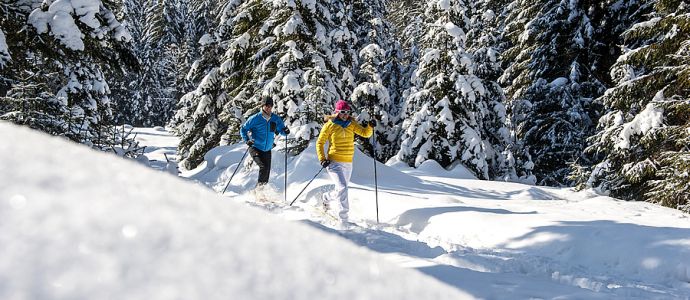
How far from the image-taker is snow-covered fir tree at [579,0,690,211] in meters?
10.2

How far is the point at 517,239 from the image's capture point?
6949mm

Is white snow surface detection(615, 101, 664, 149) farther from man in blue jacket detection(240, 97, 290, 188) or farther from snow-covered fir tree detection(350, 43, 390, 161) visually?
snow-covered fir tree detection(350, 43, 390, 161)

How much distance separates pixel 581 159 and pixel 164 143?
3317 cm

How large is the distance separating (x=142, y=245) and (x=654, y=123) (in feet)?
39.6

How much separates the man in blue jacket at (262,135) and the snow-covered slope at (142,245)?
883 centimetres

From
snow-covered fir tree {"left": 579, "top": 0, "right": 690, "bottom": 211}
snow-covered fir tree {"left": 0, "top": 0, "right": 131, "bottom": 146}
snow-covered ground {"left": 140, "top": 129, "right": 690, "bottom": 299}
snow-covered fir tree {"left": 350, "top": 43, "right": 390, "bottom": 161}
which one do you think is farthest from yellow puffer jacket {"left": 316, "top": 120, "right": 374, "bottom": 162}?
snow-covered fir tree {"left": 350, "top": 43, "right": 390, "bottom": 161}

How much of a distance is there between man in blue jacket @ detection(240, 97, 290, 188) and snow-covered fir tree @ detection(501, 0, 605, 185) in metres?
11.8

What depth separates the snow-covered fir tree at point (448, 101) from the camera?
17.6 metres

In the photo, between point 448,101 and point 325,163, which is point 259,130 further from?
point 448,101

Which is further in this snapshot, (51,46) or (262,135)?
(262,135)

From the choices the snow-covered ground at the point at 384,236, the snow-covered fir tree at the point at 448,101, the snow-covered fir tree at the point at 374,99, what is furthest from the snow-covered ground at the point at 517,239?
the snow-covered fir tree at the point at 374,99

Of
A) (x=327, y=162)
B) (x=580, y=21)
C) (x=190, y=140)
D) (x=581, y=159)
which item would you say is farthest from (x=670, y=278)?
(x=190, y=140)

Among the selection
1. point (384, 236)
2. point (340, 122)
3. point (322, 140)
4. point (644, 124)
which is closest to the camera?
point (384, 236)

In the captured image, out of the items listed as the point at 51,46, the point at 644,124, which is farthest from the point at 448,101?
the point at 51,46
